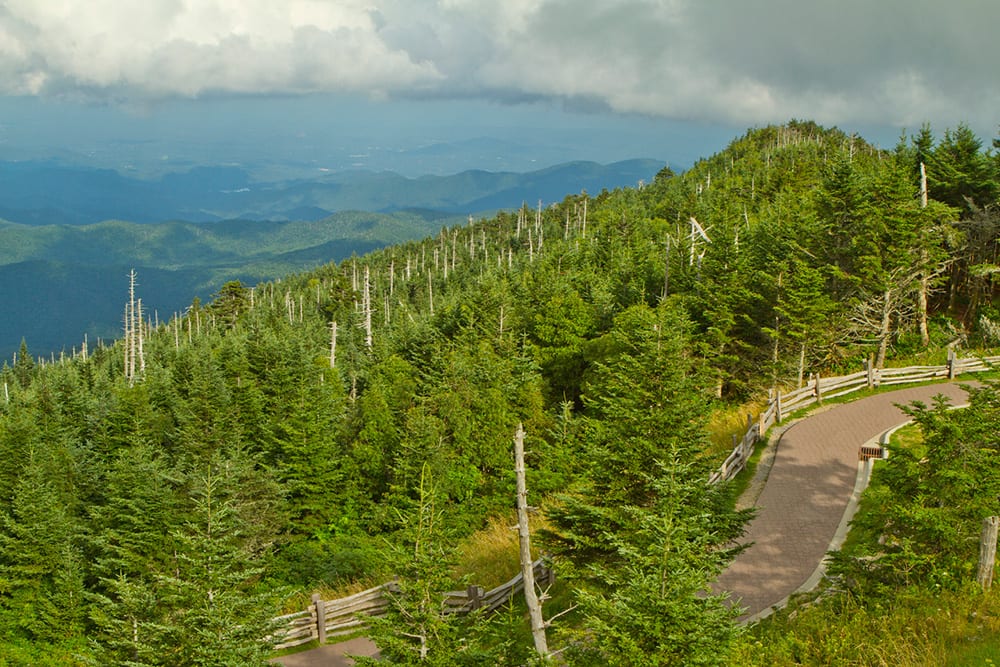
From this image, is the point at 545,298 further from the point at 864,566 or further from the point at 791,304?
the point at 864,566

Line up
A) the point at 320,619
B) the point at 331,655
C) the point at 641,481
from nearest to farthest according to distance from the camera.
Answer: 1. the point at 641,481
2. the point at 331,655
3. the point at 320,619

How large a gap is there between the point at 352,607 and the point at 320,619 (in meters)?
0.97

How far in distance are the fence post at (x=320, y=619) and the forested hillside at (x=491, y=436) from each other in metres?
2.87

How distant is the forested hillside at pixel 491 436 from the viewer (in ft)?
38.5

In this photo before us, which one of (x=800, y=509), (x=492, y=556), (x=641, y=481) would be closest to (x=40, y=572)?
(x=492, y=556)

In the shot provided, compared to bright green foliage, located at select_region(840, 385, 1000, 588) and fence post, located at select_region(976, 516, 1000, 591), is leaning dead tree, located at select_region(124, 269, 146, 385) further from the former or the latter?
fence post, located at select_region(976, 516, 1000, 591)

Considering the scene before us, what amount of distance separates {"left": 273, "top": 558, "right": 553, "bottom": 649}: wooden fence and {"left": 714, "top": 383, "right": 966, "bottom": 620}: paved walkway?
195 inches

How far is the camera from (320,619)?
18125 millimetres

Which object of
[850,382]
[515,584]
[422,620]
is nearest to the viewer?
[422,620]

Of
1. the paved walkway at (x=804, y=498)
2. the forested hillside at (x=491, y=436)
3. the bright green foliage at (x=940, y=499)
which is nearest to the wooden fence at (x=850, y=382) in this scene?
the paved walkway at (x=804, y=498)

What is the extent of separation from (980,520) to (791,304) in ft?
72.0

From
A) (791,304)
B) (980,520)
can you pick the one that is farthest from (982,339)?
(980,520)

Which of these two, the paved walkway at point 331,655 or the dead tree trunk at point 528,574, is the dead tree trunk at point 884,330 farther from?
the dead tree trunk at point 528,574

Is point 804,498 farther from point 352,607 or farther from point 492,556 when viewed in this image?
point 352,607
